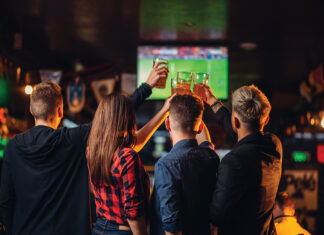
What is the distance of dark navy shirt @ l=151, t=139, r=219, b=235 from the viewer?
175 centimetres

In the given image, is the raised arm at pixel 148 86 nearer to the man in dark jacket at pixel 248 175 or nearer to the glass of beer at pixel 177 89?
the glass of beer at pixel 177 89

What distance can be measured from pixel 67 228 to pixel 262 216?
1.15m

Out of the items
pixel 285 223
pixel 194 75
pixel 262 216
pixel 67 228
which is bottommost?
pixel 285 223

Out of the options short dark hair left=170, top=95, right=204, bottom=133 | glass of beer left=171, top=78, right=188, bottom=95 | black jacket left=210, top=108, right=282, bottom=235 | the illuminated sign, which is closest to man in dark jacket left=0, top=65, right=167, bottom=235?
glass of beer left=171, top=78, right=188, bottom=95

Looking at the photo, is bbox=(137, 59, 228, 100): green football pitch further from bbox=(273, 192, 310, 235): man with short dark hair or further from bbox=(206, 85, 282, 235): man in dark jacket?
bbox=(206, 85, 282, 235): man in dark jacket

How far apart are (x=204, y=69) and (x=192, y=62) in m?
0.18

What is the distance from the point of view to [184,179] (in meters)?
1.82

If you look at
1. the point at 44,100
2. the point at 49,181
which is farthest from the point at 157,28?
the point at 49,181

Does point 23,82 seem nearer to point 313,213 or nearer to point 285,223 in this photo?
point 285,223

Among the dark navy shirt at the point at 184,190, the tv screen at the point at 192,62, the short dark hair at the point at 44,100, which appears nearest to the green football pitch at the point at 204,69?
the tv screen at the point at 192,62

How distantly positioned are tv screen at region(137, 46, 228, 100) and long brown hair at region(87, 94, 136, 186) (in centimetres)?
244

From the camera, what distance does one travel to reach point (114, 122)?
1890mm

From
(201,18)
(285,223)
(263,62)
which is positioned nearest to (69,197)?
(285,223)

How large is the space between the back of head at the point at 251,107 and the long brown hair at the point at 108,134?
61cm
